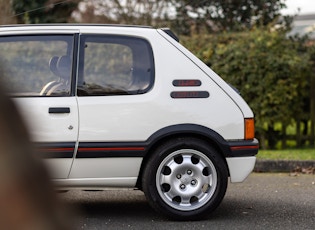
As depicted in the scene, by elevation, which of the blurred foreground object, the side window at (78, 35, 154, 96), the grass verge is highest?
the blurred foreground object

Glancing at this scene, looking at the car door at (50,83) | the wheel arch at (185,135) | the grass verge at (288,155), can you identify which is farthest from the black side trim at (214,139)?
the grass verge at (288,155)

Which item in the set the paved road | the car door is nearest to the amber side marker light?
the paved road

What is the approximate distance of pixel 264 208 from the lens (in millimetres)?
6082

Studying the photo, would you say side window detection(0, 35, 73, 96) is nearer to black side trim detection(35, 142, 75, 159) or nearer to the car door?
the car door

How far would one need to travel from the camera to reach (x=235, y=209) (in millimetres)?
6039

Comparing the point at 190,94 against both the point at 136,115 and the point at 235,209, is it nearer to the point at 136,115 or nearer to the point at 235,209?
the point at 136,115

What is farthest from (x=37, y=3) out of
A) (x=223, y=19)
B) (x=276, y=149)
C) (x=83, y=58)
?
(x=83, y=58)

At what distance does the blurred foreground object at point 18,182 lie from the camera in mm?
498

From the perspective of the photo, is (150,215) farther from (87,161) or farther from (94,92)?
(94,92)

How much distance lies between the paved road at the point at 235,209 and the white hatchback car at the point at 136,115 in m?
0.24

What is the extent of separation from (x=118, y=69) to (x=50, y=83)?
1.83 feet

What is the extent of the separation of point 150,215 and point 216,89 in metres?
1.20

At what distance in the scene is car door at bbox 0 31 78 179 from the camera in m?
5.30

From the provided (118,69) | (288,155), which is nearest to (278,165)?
(288,155)
